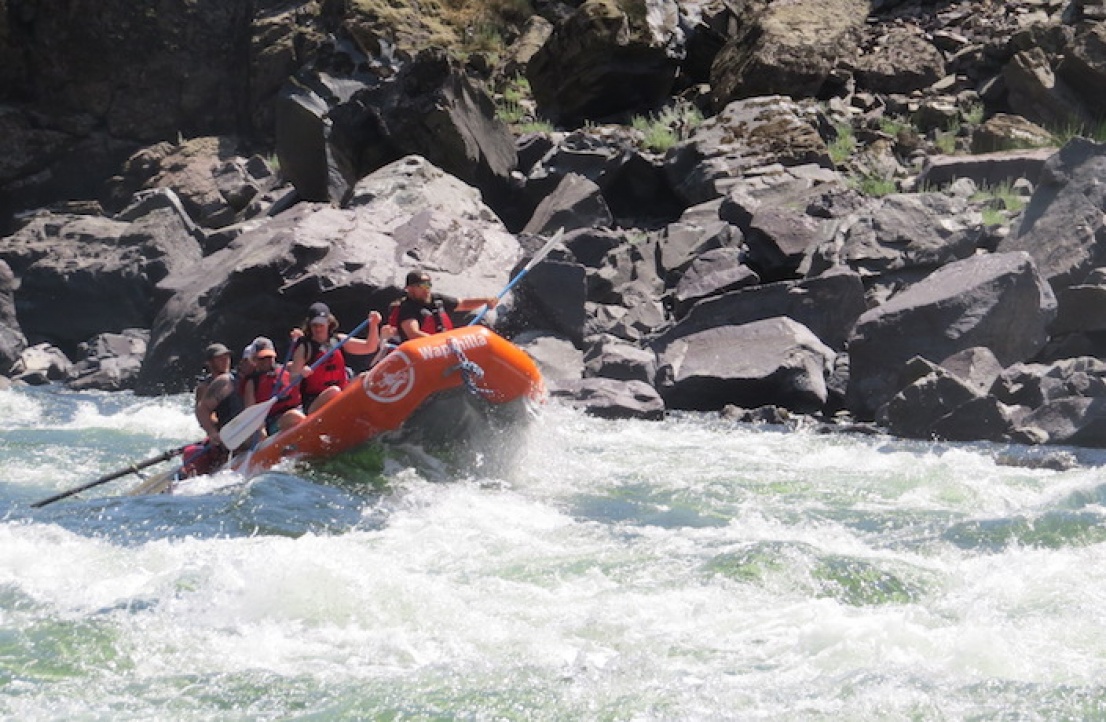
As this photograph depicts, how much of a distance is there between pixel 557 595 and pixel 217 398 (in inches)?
157

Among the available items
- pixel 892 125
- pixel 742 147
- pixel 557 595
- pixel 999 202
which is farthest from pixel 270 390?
pixel 892 125

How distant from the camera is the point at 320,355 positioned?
30.9 feet

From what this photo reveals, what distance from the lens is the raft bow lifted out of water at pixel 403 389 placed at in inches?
334

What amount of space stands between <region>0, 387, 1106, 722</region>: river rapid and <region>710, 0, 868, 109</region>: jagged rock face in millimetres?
11598

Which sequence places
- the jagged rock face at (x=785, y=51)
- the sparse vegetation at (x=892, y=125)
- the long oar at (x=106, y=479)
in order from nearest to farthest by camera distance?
1. the long oar at (x=106, y=479)
2. the sparse vegetation at (x=892, y=125)
3. the jagged rock face at (x=785, y=51)

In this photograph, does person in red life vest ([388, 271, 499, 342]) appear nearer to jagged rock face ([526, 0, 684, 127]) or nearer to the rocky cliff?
the rocky cliff

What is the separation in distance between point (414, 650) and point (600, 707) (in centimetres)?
89

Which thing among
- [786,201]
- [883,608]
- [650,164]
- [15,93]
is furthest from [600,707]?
[15,93]

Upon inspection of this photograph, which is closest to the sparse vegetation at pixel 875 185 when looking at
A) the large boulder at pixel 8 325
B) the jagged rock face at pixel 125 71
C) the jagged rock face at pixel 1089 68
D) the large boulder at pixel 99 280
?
the jagged rock face at pixel 1089 68

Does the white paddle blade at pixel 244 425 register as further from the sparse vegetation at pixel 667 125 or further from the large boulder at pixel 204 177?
the large boulder at pixel 204 177

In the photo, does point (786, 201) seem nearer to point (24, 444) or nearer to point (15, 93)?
point (24, 444)

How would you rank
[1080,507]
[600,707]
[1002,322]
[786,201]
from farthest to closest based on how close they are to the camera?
[786,201], [1002,322], [1080,507], [600,707]

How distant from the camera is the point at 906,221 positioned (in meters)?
13.9

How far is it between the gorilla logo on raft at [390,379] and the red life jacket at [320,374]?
0.96 metres
